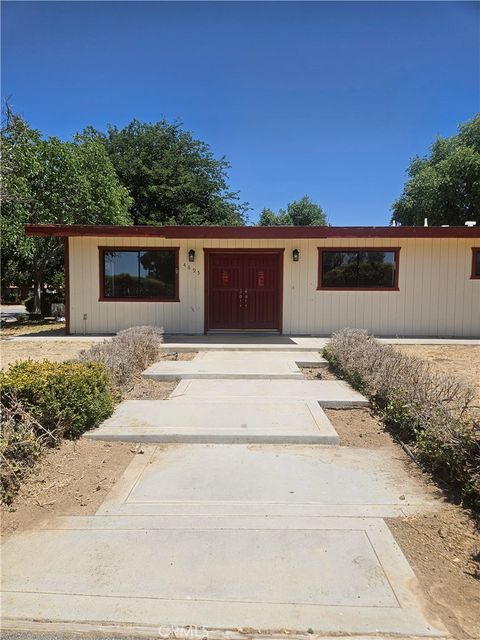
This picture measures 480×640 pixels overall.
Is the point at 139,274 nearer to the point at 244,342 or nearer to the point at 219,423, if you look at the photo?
the point at 244,342

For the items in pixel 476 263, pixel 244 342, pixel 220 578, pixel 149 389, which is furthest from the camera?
pixel 476 263

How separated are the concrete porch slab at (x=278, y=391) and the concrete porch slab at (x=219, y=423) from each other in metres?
0.25

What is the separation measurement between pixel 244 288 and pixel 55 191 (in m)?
8.23

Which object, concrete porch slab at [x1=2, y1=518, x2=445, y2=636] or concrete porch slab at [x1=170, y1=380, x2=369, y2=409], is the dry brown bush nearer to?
concrete porch slab at [x1=2, y1=518, x2=445, y2=636]

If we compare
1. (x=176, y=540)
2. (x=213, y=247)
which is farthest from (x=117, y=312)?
(x=176, y=540)

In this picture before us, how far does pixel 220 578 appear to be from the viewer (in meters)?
2.36

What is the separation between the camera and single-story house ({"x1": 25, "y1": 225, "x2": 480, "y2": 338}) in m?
11.8

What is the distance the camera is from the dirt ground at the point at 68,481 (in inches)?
119

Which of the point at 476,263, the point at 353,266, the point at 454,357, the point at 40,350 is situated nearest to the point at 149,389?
the point at 40,350

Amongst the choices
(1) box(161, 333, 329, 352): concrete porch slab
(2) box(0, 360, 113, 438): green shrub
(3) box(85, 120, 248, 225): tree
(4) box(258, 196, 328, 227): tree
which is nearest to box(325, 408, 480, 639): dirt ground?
(2) box(0, 360, 113, 438): green shrub

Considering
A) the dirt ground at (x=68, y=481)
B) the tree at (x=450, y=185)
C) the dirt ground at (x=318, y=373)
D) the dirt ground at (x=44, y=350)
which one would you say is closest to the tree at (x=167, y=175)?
the tree at (x=450, y=185)

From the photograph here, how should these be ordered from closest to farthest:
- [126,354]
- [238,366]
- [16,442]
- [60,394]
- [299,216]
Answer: [16,442] → [60,394] → [126,354] → [238,366] → [299,216]

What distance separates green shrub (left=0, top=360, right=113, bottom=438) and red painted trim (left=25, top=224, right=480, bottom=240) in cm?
671

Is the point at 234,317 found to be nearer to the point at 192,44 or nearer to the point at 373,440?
the point at 192,44
